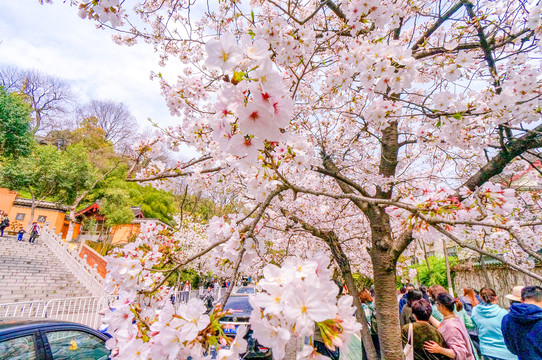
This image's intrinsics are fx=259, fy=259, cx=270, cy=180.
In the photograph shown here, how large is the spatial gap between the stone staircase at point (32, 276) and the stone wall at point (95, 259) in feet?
3.49

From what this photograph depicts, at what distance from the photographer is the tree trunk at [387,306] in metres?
3.14

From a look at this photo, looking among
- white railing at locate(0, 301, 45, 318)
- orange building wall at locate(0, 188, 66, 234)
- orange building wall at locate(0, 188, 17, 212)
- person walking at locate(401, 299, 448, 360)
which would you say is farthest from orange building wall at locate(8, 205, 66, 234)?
person walking at locate(401, 299, 448, 360)

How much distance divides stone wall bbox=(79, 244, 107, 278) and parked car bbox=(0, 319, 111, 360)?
11992 mm

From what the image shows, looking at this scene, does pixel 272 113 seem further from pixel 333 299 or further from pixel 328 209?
pixel 328 209

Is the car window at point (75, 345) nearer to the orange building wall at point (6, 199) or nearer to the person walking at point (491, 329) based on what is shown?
the person walking at point (491, 329)

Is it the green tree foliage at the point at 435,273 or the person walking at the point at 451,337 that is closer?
the person walking at the point at 451,337

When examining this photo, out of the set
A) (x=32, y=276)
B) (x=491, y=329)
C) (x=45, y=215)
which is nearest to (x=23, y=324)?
(x=491, y=329)

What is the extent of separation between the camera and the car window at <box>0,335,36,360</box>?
7.47 feet

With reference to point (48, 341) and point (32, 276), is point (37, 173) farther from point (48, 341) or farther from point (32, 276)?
point (48, 341)

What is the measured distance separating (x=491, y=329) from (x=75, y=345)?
17.3 ft

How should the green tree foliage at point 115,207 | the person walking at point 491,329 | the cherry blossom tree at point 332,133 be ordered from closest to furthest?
the cherry blossom tree at point 332,133 < the person walking at point 491,329 < the green tree foliage at point 115,207

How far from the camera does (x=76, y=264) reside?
1380 cm

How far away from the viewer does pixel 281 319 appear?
88 centimetres

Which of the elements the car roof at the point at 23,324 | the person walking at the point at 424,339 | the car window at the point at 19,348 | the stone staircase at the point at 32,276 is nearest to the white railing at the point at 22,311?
the car roof at the point at 23,324
